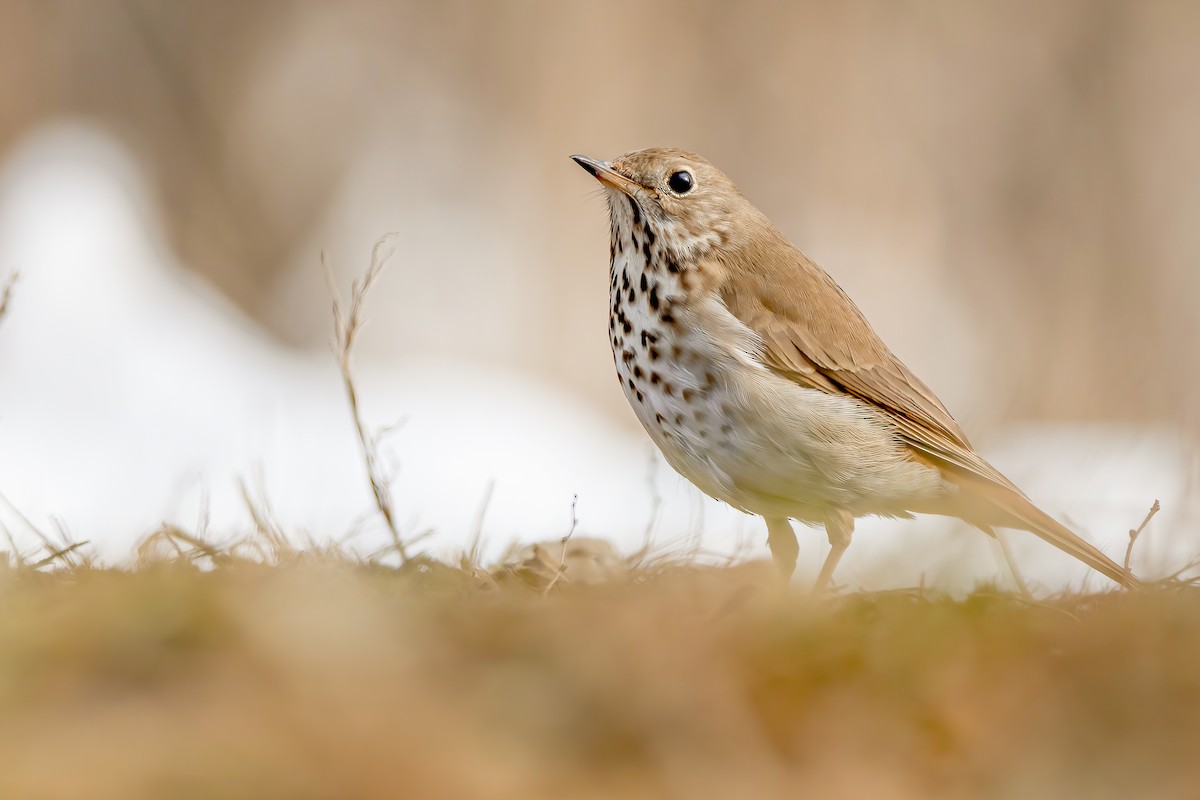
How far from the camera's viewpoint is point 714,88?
1016 centimetres

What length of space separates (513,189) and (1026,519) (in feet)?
25.4

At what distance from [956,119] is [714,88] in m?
2.25

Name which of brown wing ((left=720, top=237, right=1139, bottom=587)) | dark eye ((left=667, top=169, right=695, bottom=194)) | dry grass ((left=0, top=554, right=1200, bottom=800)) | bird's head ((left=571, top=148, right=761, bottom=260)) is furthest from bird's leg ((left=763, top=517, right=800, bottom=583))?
dry grass ((left=0, top=554, right=1200, bottom=800))

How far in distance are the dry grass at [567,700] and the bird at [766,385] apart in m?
1.38

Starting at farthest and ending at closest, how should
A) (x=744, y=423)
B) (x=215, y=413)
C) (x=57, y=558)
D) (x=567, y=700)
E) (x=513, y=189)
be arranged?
(x=513, y=189)
(x=215, y=413)
(x=744, y=423)
(x=57, y=558)
(x=567, y=700)

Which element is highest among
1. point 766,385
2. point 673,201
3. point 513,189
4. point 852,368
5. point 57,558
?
point 513,189

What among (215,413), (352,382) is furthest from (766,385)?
(215,413)

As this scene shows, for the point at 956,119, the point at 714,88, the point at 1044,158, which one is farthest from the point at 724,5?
the point at 1044,158

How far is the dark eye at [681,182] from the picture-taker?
3.98 m

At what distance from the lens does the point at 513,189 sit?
35.4 ft

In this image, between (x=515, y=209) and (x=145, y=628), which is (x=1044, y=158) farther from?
(x=145, y=628)

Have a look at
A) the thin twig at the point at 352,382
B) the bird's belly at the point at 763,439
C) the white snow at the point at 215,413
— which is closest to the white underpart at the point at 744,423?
the bird's belly at the point at 763,439

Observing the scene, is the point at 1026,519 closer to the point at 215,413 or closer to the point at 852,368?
the point at 852,368

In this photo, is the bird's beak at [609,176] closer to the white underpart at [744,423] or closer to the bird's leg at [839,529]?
the white underpart at [744,423]
